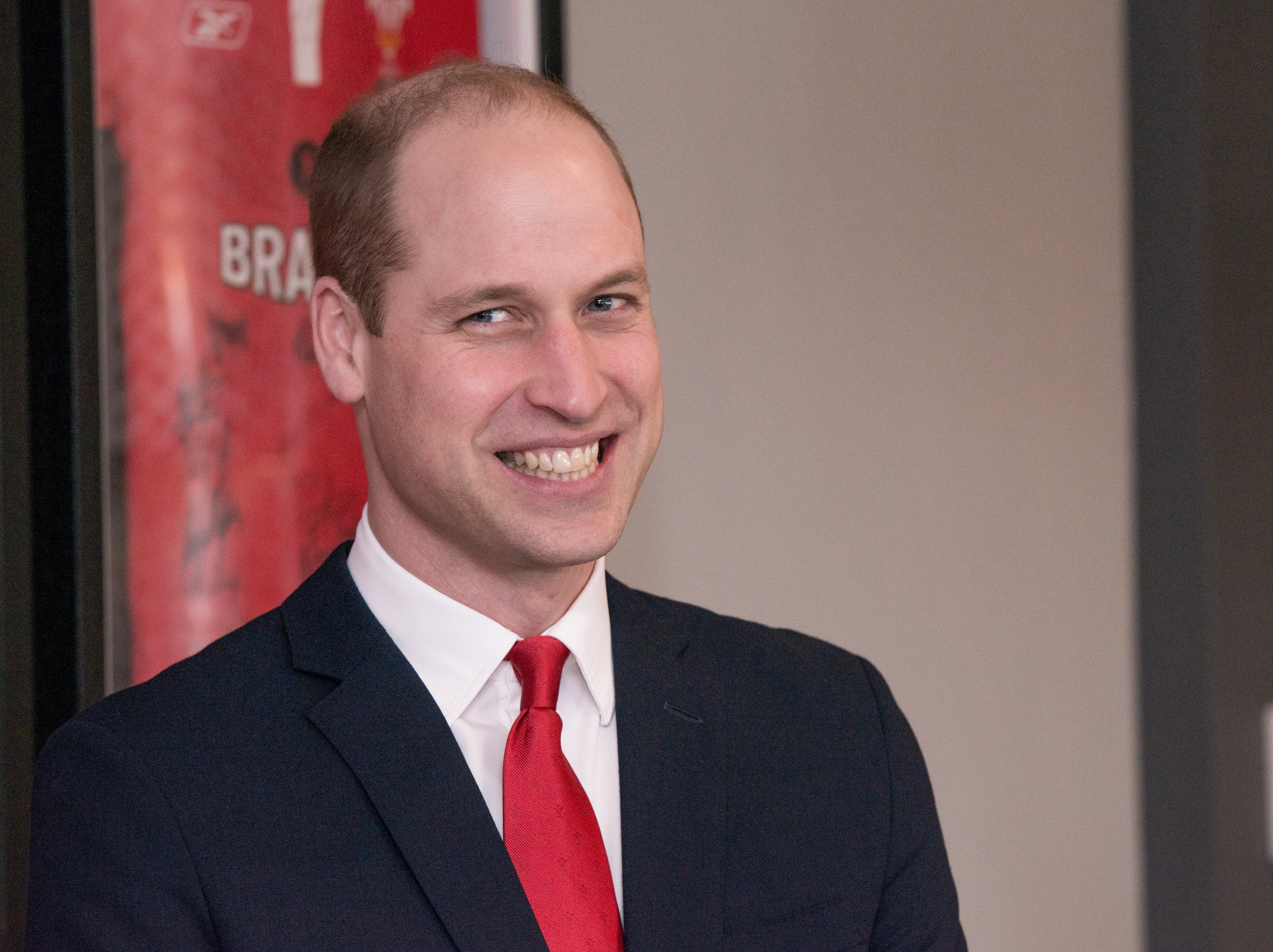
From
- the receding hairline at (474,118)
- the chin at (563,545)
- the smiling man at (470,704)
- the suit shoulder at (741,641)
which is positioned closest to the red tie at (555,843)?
the smiling man at (470,704)

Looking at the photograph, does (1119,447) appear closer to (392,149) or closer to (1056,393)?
(1056,393)

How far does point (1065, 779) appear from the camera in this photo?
240cm

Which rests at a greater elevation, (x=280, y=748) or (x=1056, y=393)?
(x=1056, y=393)

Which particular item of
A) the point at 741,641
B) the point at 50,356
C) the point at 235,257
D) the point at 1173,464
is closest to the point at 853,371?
the point at 1173,464

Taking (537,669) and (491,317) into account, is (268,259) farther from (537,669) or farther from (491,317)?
(537,669)

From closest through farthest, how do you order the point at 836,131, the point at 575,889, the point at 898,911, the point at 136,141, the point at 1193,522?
the point at 575,889
the point at 898,911
the point at 136,141
the point at 836,131
the point at 1193,522

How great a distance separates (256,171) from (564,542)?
0.85 metres

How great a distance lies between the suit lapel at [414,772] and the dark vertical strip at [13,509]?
1.76 feet

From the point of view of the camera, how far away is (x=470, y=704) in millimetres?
1195

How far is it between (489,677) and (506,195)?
1.40ft

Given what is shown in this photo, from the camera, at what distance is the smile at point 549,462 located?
1175 millimetres

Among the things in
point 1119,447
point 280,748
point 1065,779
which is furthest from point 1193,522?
point 280,748

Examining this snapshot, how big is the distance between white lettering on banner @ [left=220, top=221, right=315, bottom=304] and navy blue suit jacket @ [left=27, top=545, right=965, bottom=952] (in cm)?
60

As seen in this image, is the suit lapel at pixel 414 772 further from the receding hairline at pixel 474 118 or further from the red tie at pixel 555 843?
the receding hairline at pixel 474 118
